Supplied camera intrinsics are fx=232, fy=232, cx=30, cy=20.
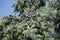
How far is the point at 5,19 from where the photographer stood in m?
13.6

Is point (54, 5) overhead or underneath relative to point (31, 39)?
overhead

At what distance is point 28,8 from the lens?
43.7ft

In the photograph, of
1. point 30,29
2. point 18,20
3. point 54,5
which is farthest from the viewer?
point 18,20

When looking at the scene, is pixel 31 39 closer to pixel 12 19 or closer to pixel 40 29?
pixel 40 29

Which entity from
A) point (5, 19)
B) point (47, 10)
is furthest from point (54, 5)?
point (5, 19)

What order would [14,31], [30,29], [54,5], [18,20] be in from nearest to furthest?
1. [54,5]
2. [30,29]
3. [14,31]
4. [18,20]

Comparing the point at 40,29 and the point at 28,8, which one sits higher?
the point at 28,8

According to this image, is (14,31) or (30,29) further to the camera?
(14,31)

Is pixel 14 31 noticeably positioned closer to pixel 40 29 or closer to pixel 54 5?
pixel 40 29

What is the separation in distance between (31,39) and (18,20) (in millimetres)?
2413

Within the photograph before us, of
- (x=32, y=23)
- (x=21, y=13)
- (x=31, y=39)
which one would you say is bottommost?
(x=31, y=39)

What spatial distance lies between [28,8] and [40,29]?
7.23 ft

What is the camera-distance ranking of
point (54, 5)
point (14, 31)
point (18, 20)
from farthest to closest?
point (18, 20), point (14, 31), point (54, 5)

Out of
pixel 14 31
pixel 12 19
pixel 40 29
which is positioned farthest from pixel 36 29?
pixel 12 19
